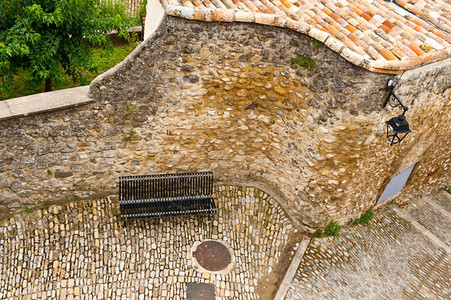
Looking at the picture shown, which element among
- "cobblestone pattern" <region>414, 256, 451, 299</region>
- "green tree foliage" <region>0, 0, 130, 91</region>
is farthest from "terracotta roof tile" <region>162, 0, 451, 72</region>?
"cobblestone pattern" <region>414, 256, 451, 299</region>

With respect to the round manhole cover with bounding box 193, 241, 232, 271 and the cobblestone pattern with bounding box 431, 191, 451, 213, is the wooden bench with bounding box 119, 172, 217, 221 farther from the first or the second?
the cobblestone pattern with bounding box 431, 191, 451, 213

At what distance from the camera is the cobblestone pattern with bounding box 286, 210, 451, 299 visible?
6.29 meters

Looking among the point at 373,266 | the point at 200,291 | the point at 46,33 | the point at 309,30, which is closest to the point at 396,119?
the point at 309,30

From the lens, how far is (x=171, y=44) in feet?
18.5

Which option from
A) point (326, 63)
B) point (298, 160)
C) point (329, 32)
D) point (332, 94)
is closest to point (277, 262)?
point (298, 160)

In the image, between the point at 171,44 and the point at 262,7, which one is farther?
the point at 262,7

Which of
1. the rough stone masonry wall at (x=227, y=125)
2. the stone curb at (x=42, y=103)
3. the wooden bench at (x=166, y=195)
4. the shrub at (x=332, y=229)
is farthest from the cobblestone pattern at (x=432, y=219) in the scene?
the stone curb at (x=42, y=103)

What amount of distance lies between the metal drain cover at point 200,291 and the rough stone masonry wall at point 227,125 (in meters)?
2.05

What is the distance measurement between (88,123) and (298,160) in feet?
11.3

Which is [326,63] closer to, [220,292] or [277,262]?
[277,262]

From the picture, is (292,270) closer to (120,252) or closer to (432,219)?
(120,252)

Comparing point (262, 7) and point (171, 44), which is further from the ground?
point (262, 7)

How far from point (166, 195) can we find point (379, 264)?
396 centimetres

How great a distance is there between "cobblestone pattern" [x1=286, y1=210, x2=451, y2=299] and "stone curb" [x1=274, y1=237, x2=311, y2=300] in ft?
0.23
